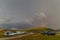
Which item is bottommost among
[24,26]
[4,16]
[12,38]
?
[12,38]

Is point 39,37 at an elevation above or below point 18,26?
below

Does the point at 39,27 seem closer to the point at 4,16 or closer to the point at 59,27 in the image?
the point at 59,27

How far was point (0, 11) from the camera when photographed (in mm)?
2170

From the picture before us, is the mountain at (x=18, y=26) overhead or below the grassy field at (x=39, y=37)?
overhead

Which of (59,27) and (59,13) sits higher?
(59,13)

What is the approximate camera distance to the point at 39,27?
2.14 metres

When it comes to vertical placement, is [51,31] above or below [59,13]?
below

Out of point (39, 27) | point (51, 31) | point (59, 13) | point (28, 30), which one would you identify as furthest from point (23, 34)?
point (59, 13)

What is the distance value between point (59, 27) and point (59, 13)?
0.59 ft

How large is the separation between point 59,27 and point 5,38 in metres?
0.70

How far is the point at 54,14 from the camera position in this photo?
2123 millimetres

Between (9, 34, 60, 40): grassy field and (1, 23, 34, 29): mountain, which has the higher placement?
(1, 23, 34, 29): mountain

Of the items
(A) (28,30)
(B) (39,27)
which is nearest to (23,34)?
(A) (28,30)

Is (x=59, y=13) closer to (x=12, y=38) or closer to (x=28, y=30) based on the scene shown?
(x=28, y=30)
